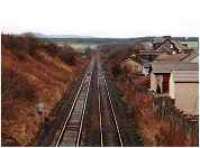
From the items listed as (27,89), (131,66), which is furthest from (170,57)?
(27,89)

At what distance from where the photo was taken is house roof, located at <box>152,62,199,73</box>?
9.59 meters

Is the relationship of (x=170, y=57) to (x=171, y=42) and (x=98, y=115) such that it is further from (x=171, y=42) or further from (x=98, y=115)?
(x=98, y=115)

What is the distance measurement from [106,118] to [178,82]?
136 cm

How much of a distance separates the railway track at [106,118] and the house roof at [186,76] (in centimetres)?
113

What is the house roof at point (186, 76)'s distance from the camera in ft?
31.1

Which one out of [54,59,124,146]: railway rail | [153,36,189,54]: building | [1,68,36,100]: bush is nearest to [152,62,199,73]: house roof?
[153,36,189,54]: building

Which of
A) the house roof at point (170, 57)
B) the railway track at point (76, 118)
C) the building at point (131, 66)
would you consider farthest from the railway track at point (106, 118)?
the house roof at point (170, 57)

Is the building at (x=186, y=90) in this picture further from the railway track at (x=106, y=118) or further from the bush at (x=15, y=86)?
the bush at (x=15, y=86)

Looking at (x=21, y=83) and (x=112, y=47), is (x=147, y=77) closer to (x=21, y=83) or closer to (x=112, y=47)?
(x=112, y=47)

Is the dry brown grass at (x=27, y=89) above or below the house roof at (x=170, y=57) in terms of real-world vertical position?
below

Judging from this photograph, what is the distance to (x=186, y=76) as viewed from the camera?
32.0 feet

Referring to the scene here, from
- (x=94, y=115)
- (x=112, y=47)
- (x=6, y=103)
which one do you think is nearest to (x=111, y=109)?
(x=94, y=115)

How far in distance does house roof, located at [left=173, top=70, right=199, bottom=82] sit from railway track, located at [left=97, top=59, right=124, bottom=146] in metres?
1.13

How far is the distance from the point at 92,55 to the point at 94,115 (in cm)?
93
